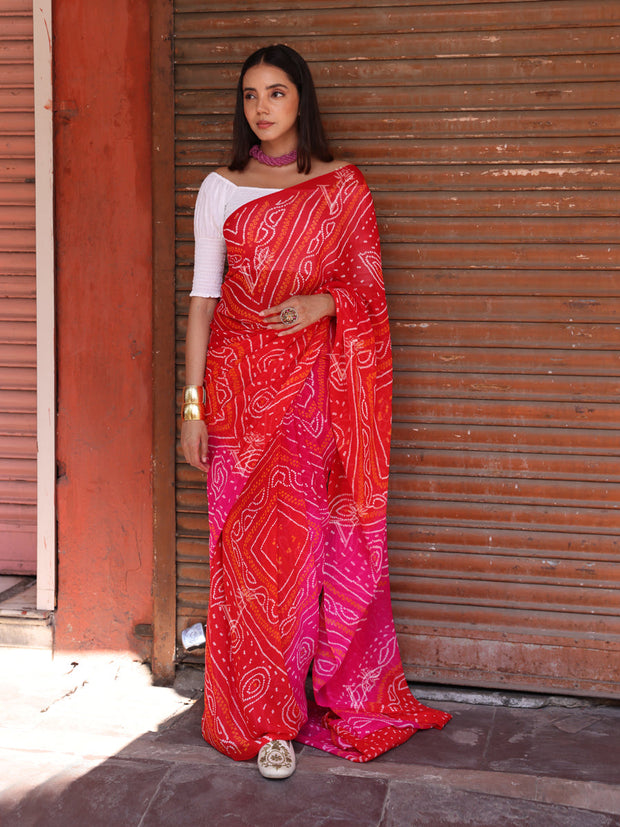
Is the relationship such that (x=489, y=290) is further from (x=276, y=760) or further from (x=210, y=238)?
(x=276, y=760)

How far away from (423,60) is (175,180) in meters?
1.00

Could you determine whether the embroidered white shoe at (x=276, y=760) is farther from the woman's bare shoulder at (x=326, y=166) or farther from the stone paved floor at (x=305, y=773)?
the woman's bare shoulder at (x=326, y=166)

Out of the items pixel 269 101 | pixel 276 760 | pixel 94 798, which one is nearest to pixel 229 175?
pixel 269 101

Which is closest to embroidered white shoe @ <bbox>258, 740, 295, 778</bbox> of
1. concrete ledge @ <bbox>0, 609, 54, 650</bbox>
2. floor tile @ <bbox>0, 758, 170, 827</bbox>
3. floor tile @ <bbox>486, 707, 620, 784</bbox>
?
floor tile @ <bbox>0, 758, 170, 827</bbox>

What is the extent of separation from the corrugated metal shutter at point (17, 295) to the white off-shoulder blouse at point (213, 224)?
1190 mm

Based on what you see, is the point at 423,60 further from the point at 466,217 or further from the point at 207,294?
the point at 207,294

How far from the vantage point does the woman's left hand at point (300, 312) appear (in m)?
2.70

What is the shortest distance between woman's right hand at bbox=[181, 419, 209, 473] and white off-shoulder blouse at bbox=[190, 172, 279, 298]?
44cm

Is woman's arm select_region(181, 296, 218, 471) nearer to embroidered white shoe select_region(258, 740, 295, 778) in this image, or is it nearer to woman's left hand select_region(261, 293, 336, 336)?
woman's left hand select_region(261, 293, 336, 336)

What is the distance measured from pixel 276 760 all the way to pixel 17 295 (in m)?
2.30

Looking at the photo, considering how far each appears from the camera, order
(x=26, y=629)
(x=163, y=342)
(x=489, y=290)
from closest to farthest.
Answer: (x=489, y=290)
(x=163, y=342)
(x=26, y=629)

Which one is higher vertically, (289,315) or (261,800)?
(289,315)

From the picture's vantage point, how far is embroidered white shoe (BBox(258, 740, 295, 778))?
8.46ft

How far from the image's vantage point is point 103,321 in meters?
3.36
